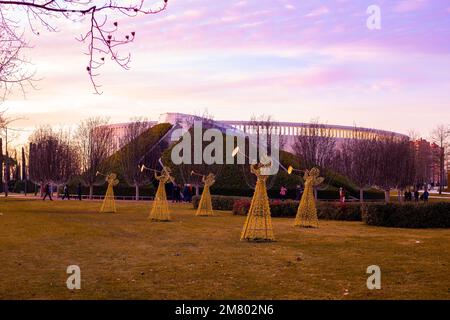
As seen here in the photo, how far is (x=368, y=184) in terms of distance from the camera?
1694 inches

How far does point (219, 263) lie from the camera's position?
40.3 ft

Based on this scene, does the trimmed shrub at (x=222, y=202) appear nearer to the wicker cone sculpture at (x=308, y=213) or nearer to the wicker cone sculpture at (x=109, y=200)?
the wicker cone sculpture at (x=109, y=200)

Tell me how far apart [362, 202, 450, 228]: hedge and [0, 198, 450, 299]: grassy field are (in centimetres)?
146

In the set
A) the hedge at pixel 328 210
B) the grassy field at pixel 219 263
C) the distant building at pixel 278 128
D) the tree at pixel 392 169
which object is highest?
the distant building at pixel 278 128

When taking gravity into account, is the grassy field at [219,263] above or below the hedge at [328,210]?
below

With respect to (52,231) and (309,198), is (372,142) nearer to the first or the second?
(309,198)

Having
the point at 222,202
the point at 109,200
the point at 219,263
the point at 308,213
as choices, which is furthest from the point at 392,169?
the point at 219,263

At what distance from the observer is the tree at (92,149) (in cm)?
5478

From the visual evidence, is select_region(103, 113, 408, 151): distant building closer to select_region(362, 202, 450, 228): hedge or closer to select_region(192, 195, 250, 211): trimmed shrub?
select_region(192, 195, 250, 211): trimmed shrub

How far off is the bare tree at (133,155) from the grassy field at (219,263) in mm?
30658

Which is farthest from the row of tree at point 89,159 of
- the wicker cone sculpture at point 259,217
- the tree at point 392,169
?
the wicker cone sculpture at point 259,217

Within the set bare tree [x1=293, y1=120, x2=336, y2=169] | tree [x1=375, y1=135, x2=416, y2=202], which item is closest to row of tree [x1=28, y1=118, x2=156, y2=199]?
bare tree [x1=293, y1=120, x2=336, y2=169]

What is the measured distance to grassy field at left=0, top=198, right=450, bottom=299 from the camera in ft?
30.4
